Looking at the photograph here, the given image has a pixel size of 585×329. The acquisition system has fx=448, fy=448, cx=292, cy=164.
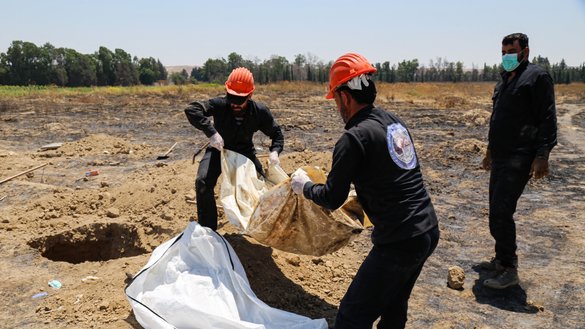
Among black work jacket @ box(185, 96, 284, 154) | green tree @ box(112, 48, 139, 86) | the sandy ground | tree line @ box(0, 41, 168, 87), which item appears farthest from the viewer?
green tree @ box(112, 48, 139, 86)

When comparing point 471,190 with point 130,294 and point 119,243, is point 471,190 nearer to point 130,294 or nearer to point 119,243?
point 119,243

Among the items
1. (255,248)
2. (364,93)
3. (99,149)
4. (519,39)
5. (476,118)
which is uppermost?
(519,39)

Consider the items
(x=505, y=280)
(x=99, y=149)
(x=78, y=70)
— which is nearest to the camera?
(x=505, y=280)

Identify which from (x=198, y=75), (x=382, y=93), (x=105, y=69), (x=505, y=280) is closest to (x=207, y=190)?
(x=505, y=280)

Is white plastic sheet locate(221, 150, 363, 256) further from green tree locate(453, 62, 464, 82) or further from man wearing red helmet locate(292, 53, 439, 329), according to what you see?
green tree locate(453, 62, 464, 82)

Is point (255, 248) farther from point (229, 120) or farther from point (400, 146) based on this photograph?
point (400, 146)

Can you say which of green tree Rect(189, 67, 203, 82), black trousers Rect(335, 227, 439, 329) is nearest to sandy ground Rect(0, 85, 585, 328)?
black trousers Rect(335, 227, 439, 329)

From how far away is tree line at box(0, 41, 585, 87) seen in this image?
2232 inches

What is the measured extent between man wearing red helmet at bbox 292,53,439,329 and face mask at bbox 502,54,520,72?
1.70 m

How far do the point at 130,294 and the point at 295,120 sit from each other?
12.5 meters

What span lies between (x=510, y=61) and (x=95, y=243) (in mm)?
4226

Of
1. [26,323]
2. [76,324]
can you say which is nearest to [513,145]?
[76,324]

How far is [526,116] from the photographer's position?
3377 mm

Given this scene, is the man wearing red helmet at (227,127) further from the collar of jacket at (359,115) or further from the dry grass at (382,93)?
the dry grass at (382,93)
